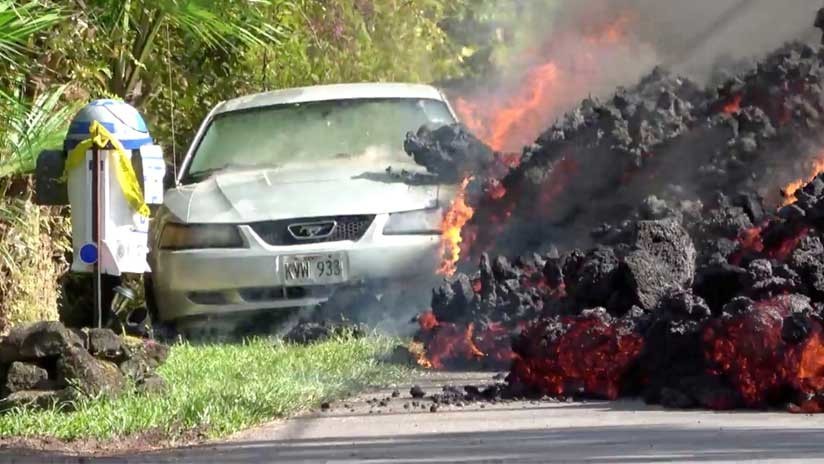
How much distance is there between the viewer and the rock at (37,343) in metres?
8.23

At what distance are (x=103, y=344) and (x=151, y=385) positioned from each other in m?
0.29

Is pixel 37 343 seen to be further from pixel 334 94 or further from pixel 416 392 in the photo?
pixel 334 94

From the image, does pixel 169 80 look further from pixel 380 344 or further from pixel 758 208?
pixel 758 208

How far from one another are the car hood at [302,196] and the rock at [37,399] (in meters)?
3.37

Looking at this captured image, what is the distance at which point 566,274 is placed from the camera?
952 centimetres

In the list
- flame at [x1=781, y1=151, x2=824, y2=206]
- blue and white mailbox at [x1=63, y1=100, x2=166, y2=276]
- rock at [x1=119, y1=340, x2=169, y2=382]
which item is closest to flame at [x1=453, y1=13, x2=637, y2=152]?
flame at [x1=781, y1=151, x2=824, y2=206]

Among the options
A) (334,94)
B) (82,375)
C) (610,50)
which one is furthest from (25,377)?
(610,50)

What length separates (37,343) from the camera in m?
8.26

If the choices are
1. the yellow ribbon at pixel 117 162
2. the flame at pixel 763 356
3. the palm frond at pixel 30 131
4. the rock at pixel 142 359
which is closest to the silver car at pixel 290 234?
the palm frond at pixel 30 131

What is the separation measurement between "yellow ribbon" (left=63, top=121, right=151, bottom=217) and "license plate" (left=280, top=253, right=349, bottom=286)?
1.56 metres

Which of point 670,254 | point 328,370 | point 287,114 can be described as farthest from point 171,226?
point 670,254

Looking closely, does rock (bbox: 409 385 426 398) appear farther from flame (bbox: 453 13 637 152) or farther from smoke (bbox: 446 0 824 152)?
flame (bbox: 453 13 637 152)

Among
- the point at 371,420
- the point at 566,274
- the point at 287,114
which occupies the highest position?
the point at 287,114

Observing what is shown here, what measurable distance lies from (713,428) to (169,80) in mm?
8889
